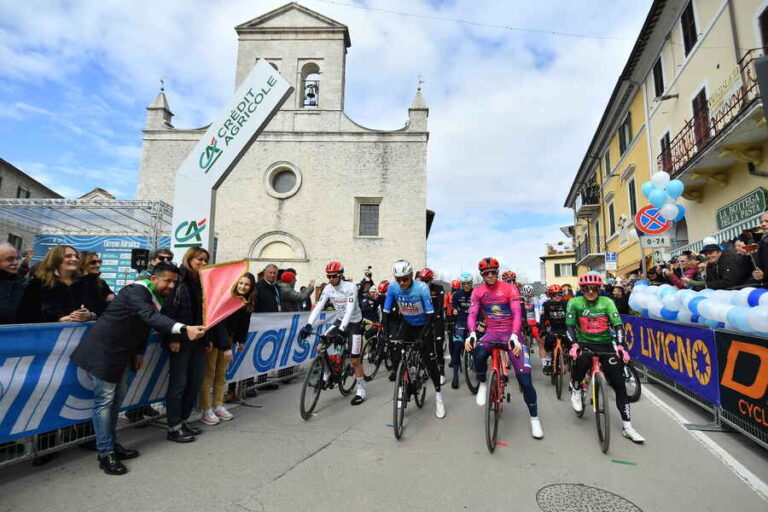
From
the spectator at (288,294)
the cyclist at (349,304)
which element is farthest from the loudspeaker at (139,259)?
the cyclist at (349,304)

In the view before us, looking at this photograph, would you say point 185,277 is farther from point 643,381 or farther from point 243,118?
point 643,381

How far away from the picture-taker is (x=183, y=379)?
14.6ft

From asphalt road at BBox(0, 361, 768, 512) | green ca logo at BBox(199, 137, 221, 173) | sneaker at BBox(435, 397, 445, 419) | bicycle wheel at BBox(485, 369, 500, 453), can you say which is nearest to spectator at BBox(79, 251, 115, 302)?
asphalt road at BBox(0, 361, 768, 512)

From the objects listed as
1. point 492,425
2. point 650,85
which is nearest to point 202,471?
point 492,425

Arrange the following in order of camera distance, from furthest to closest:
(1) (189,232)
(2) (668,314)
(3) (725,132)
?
(3) (725,132) < (1) (189,232) < (2) (668,314)

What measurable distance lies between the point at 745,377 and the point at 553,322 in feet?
11.8

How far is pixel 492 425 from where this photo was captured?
4555mm

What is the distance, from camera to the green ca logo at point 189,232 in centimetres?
809

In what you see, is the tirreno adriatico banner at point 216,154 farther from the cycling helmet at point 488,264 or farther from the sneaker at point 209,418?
the cycling helmet at point 488,264

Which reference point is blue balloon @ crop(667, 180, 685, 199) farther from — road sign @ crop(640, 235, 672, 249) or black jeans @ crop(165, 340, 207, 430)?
black jeans @ crop(165, 340, 207, 430)

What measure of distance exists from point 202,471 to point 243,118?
6.67 metres

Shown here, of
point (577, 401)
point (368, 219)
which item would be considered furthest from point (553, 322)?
point (368, 219)

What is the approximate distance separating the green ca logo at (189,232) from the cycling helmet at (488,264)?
18.4 feet

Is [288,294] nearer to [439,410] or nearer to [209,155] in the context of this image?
[209,155]
